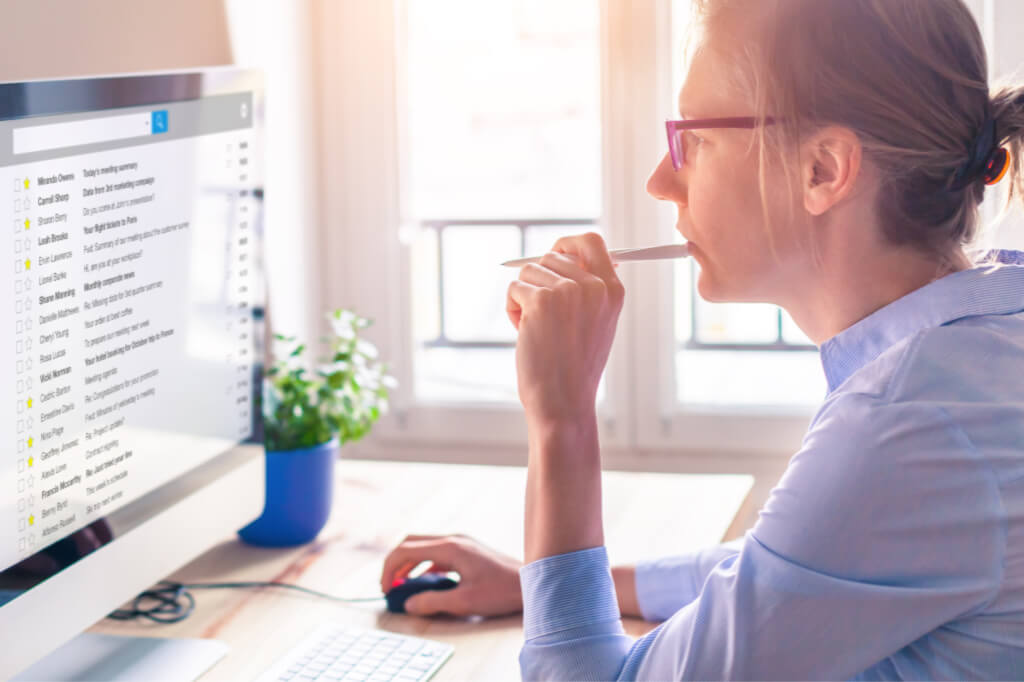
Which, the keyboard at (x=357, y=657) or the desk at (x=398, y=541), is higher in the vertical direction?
the keyboard at (x=357, y=657)

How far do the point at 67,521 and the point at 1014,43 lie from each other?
2.11 metres

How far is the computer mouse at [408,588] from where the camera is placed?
1.19 m

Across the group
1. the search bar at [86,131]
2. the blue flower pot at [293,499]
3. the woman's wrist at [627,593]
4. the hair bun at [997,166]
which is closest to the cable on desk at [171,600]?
the blue flower pot at [293,499]

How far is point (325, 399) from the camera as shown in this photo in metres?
1.45

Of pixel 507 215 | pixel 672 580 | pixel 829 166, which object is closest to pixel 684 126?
pixel 829 166

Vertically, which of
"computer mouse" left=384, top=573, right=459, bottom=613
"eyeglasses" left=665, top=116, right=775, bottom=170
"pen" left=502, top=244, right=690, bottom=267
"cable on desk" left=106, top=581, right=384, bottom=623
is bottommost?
"cable on desk" left=106, top=581, right=384, bottom=623

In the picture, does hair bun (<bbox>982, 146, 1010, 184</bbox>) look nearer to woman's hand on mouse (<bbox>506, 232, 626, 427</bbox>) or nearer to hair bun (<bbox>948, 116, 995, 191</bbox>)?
hair bun (<bbox>948, 116, 995, 191</bbox>)

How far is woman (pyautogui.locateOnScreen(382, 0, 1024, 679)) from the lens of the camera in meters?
0.75

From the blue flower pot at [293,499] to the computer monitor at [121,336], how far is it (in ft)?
0.17

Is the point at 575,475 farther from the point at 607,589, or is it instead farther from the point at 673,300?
the point at 673,300

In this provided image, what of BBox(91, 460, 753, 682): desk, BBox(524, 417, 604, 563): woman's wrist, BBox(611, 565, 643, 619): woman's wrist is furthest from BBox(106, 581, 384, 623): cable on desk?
BBox(524, 417, 604, 563): woman's wrist

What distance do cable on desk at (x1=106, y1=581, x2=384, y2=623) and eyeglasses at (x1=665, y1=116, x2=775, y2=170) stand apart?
58cm

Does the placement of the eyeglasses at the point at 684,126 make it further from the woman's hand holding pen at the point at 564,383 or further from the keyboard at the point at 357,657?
the keyboard at the point at 357,657

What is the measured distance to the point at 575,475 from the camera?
0.93m
